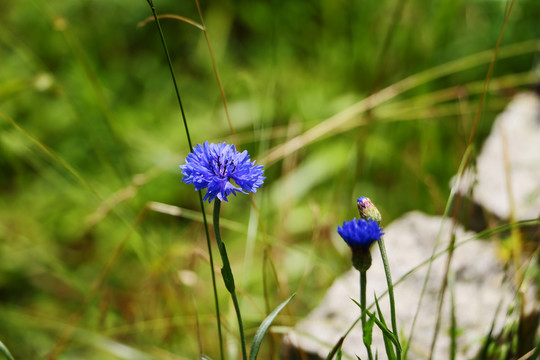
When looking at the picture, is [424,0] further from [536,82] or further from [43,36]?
[43,36]

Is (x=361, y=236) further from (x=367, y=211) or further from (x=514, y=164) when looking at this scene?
(x=514, y=164)

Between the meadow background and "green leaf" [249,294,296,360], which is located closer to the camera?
"green leaf" [249,294,296,360]

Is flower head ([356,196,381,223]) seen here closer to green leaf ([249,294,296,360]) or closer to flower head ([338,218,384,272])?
flower head ([338,218,384,272])

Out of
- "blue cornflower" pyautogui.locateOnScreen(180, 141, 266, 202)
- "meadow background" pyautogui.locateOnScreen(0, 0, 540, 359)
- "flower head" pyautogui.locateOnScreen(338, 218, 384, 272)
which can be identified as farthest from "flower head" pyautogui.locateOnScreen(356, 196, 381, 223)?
"meadow background" pyautogui.locateOnScreen(0, 0, 540, 359)

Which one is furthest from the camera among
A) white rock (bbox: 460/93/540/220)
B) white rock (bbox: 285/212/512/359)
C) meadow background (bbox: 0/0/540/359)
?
meadow background (bbox: 0/0/540/359)

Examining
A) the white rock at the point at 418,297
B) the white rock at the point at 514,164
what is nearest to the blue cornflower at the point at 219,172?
the white rock at the point at 418,297

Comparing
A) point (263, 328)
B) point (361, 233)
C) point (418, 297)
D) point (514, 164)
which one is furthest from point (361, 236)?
point (514, 164)

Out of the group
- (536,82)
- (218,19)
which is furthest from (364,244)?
(218,19)
